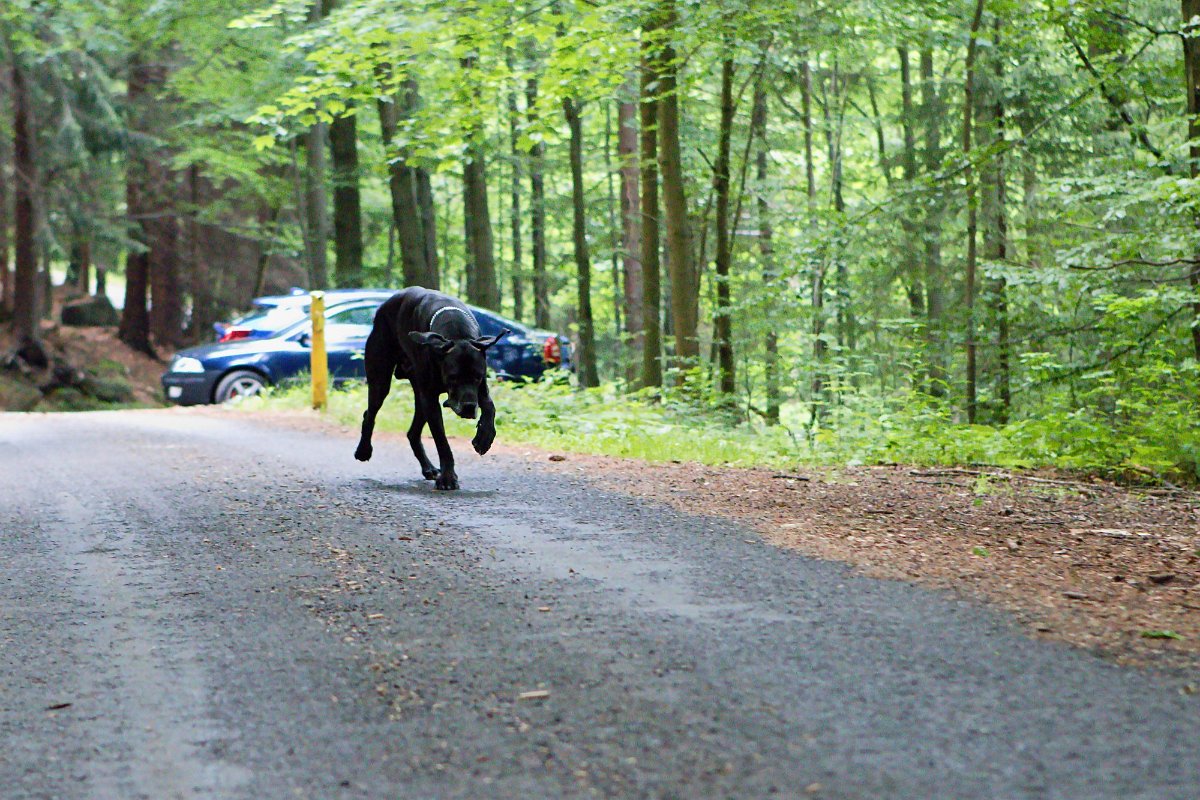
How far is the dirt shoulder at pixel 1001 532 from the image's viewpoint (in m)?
4.88

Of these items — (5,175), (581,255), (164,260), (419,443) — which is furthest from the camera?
(164,260)

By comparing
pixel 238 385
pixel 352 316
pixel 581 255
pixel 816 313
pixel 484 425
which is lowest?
pixel 484 425

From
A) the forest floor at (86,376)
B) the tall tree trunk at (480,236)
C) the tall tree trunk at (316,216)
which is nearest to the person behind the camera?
the tall tree trunk at (480,236)

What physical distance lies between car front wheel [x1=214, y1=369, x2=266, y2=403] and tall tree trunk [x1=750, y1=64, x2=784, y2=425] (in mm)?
8067

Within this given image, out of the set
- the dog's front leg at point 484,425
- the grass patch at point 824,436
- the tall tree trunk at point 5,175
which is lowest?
the grass patch at point 824,436

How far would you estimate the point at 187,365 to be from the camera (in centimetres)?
1992

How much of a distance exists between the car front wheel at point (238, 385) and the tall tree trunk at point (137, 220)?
1145 cm

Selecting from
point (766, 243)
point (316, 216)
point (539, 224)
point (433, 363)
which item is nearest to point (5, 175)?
point (316, 216)

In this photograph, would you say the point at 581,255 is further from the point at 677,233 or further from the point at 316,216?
the point at 316,216

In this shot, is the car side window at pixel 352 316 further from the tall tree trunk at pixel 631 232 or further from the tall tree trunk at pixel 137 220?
the tall tree trunk at pixel 137 220

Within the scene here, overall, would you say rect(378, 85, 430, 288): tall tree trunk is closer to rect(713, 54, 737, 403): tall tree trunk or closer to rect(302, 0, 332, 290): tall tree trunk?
rect(302, 0, 332, 290): tall tree trunk

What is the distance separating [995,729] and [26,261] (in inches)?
1141

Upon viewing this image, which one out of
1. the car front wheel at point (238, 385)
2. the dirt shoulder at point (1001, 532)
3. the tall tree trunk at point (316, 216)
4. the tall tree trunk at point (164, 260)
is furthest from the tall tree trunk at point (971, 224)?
the tall tree trunk at point (164, 260)

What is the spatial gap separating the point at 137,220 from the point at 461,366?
26.4 m
